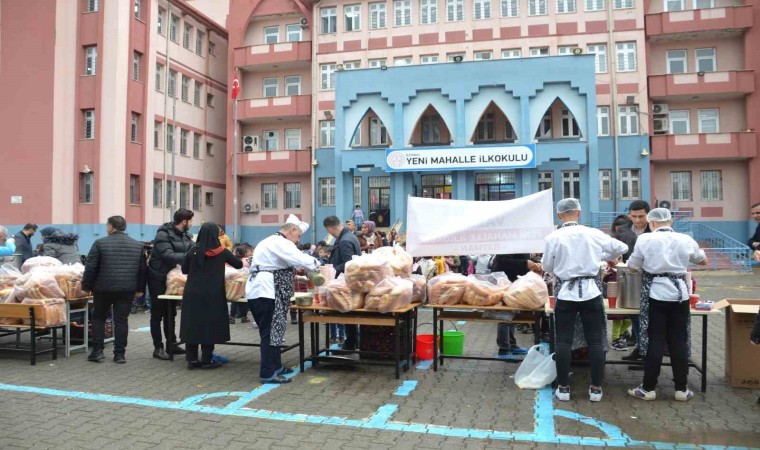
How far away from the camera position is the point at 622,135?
27.7 m

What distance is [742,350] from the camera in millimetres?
6105

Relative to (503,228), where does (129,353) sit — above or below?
below

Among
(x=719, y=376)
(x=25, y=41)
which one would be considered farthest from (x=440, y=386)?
(x=25, y=41)

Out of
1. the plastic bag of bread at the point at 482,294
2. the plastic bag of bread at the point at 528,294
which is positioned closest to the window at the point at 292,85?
the plastic bag of bread at the point at 482,294

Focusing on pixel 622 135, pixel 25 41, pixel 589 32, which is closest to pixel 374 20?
pixel 589 32

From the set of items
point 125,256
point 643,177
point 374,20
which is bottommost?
point 125,256

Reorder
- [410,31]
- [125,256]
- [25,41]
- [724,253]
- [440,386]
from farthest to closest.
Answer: [410,31]
[25,41]
[724,253]
[125,256]
[440,386]

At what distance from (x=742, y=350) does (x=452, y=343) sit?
3.28 m

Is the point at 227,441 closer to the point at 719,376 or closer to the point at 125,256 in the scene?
the point at 125,256

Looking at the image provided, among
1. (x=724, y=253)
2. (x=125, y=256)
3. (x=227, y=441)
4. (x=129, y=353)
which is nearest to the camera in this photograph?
(x=227, y=441)

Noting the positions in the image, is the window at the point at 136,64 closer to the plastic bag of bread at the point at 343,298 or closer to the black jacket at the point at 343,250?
the black jacket at the point at 343,250

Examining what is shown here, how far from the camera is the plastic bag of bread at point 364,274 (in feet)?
21.6

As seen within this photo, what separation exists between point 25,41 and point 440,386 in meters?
28.2

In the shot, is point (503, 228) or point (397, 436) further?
point (503, 228)
